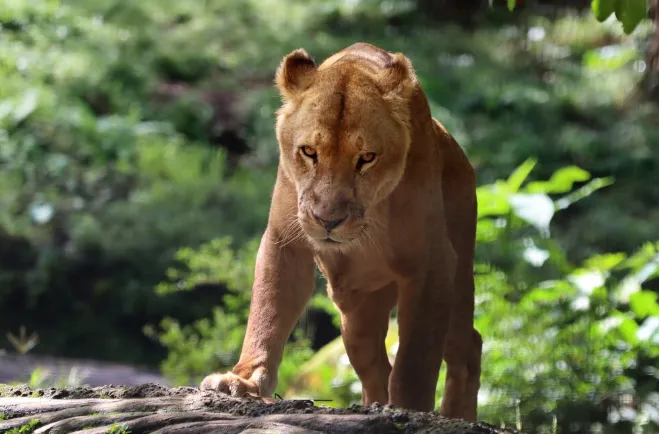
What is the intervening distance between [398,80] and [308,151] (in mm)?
539

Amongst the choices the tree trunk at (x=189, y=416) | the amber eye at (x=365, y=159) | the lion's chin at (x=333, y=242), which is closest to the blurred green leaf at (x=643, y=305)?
the lion's chin at (x=333, y=242)

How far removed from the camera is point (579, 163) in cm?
1327

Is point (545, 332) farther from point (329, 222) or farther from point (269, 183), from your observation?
point (269, 183)

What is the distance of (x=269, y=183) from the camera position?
12547mm

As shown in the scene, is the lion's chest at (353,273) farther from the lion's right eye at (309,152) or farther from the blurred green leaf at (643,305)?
the blurred green leaf at (643,305)

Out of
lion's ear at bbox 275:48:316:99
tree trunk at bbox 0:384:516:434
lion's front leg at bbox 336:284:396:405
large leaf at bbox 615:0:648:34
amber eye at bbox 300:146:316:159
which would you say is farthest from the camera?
lion's front leg at bbox 336:284:396:405

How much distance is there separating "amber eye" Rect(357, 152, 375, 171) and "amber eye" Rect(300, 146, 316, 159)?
7.1 inches

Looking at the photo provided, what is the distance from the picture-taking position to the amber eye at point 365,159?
3.97 m

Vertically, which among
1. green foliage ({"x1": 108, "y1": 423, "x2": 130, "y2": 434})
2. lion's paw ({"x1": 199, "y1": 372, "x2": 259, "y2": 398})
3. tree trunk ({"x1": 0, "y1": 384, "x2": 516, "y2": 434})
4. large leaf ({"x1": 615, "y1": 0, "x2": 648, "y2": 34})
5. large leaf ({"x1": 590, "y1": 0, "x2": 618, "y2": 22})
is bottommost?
green foliage ({"x1": 108, "y1": 423, "x2": 130, "y2": 434})

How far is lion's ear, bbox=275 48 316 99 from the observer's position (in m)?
4.33

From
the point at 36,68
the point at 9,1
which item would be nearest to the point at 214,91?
the point at 36,68

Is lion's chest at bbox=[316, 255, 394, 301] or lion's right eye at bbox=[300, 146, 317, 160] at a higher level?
lion's right eye at bbox=[300, 146, 317, 160]

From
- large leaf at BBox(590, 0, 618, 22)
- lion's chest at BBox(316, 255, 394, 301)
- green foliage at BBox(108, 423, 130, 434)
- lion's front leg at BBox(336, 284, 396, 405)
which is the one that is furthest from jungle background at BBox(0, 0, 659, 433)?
large leaf at BBox(590, 0, 618, 22)

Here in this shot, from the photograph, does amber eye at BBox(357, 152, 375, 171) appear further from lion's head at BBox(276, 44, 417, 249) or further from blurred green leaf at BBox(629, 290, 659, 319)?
blurred green leaf at BBox(629, 290, 659, 319)
